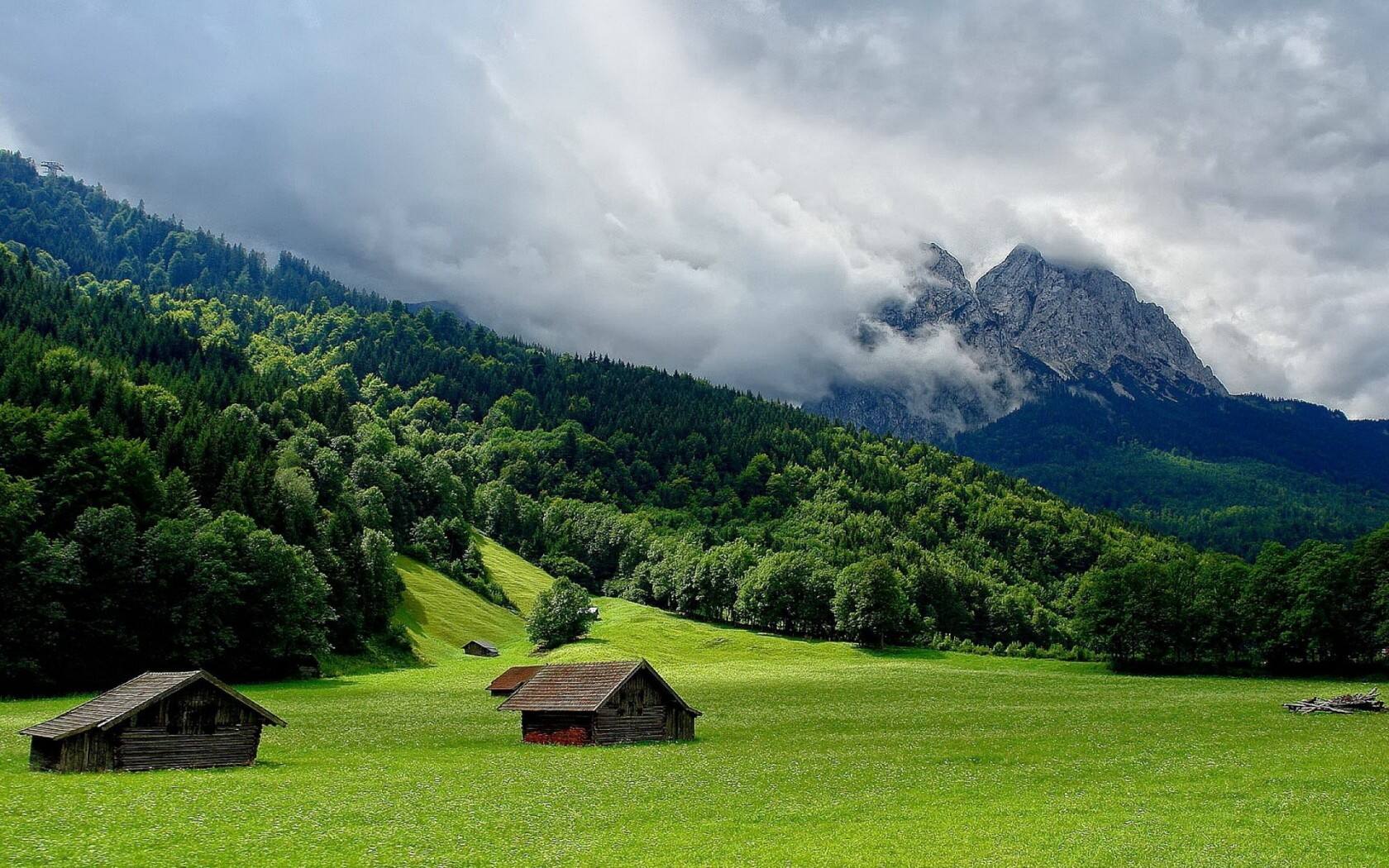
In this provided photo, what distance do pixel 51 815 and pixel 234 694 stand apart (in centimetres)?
1421

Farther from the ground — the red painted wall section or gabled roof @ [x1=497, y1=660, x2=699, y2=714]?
gabled roof @ [x1=497, y1=660, x2=699, y2=714]

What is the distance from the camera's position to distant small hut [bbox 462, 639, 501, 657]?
119 meters

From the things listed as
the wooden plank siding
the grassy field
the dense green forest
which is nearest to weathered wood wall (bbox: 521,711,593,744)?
the wooden plank siding

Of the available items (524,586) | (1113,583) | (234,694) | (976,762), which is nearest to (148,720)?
(234,694)

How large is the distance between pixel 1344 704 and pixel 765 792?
177 feet

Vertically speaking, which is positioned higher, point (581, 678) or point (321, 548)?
point (321, 548)

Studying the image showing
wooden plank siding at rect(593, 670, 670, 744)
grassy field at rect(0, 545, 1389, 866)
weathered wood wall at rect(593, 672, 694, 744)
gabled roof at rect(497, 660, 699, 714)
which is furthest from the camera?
weathered wood wall at rect(593, 672, 694, 744)

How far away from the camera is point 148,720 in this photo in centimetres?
3622

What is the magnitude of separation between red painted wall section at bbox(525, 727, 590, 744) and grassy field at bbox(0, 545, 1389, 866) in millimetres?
1327

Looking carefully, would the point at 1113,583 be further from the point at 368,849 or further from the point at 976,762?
the point at 368,849

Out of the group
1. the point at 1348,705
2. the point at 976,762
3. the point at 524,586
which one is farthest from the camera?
the point at 524,586

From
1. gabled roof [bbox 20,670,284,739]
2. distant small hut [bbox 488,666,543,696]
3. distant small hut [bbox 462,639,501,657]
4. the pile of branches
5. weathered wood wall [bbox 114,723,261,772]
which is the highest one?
gabled roof [bbox 20,670,284,739]

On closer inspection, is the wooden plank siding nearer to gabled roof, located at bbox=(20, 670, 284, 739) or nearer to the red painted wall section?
the red painted wall section

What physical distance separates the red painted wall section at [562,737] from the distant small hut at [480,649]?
69260 mm
